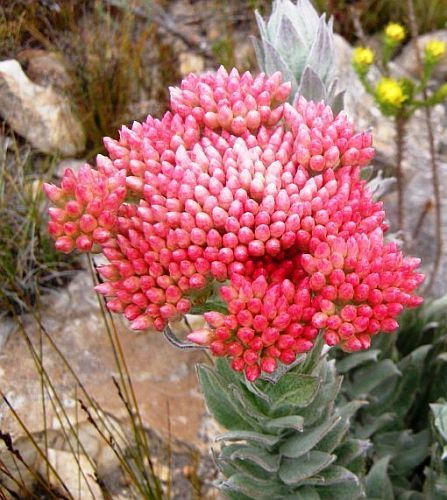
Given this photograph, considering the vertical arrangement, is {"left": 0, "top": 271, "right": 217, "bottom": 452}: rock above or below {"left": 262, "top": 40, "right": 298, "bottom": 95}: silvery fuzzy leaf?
below

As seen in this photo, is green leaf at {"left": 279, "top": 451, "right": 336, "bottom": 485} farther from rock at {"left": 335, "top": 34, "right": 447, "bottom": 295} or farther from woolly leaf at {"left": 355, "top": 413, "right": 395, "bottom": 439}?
rock at {"left": 335, "top": 34, "right": 447, "bottom": 295}

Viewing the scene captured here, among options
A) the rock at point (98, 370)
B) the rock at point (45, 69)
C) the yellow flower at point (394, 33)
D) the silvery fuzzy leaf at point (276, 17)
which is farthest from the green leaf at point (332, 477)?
the rock at point (45, 69)

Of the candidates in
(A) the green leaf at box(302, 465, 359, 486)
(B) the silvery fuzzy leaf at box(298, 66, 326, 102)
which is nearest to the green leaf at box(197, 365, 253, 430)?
(A) the green leaf at box(302, 465, 359, 486)

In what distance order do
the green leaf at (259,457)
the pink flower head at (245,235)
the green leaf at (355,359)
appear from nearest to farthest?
the pink flower head at (245,235) < the green leaf at (259,457) < the green leaf at (355,359)

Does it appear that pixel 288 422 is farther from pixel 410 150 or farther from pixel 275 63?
pixel 410 150

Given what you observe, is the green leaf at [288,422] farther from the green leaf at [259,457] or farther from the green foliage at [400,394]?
the green foliage at [400,394]

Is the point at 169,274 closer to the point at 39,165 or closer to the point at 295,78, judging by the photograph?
the point at 295,78
